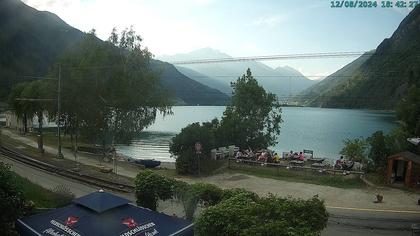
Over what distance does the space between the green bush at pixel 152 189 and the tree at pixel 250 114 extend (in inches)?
1186

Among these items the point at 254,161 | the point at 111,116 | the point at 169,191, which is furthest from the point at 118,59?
the point at 169,191

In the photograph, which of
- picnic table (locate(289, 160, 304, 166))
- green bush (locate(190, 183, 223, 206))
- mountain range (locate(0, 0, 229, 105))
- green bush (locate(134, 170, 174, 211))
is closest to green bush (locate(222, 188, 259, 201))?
green bush (locate(190, 183, 223, 206))

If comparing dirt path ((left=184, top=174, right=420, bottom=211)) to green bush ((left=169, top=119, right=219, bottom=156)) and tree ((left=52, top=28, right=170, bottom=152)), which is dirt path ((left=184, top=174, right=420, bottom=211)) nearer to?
green bush ((left=169, top=119, right=219, bottom=156))

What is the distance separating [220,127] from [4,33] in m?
147

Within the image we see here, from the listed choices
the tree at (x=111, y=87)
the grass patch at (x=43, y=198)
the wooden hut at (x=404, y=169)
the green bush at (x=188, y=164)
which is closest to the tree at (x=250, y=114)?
the tree at (x=111, y=87)

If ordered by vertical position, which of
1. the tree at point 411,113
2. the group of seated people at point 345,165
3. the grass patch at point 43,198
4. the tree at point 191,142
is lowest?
the grass patch at point 43,198

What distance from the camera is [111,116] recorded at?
4356cm

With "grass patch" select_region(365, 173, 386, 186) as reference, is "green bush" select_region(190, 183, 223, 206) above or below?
above

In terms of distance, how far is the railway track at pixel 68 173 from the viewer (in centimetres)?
2500

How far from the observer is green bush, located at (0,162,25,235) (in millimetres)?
11477

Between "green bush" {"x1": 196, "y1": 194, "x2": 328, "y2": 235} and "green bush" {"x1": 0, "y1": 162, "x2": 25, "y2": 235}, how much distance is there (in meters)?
5.41

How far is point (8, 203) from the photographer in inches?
452

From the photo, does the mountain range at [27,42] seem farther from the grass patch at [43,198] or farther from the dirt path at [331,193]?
the grass patch at [43,198]

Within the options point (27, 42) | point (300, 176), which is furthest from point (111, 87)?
point (27, 42)
